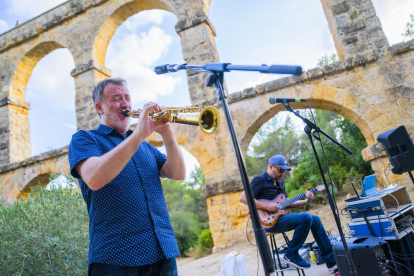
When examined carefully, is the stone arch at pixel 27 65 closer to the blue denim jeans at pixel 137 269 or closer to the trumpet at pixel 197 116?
the trumpet at pixel 197 116

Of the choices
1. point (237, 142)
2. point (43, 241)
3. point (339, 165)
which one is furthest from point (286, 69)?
point (339, 165)

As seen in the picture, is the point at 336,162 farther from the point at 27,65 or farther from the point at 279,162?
the point at 27,65

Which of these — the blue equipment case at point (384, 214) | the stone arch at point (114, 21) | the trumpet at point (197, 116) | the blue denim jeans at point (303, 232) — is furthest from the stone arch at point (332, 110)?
the trumpet at point (197, 116)

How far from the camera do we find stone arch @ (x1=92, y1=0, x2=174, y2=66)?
7969 mm

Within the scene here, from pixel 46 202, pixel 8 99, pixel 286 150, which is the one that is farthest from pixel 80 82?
pixel 286 150

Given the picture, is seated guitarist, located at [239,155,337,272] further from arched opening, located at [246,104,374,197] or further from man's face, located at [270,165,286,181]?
arched opening, located at [246,104,374,197]

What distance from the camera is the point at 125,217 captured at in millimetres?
1474

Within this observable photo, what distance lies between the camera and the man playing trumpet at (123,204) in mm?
1375

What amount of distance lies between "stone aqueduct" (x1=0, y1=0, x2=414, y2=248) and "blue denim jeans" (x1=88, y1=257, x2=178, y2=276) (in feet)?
14.8

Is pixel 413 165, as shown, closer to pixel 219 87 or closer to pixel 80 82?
pixel 219 87

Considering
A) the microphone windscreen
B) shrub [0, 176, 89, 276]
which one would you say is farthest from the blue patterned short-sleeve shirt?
shrub [0, 176, 89, 276]

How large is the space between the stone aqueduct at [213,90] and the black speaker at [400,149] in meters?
2.36

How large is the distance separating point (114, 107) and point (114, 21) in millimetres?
7560

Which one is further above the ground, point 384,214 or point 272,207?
point 272,207
